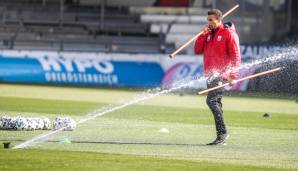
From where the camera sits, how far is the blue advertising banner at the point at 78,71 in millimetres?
36625

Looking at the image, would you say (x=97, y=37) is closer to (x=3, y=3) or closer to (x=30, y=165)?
(x=3, y=3)

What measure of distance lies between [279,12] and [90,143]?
27228 millimetres

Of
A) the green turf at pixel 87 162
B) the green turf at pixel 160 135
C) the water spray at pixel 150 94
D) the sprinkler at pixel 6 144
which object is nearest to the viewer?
the green turf at pixel 87 162

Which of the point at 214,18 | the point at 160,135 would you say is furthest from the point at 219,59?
the point at 160,135

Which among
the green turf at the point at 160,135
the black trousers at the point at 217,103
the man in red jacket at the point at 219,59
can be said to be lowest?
the green turf at the point at 160,135

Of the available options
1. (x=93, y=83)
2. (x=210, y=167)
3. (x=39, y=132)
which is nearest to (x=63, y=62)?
(x=93, y=83)

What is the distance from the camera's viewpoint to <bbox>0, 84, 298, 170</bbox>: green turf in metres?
13.3

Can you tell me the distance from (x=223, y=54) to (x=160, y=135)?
2.30 m

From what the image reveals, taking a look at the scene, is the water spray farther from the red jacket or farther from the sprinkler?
the red jacket

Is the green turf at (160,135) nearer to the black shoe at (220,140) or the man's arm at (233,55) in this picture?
the black shoe at (220,140)

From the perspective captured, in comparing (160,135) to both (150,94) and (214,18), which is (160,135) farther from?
(150,94)

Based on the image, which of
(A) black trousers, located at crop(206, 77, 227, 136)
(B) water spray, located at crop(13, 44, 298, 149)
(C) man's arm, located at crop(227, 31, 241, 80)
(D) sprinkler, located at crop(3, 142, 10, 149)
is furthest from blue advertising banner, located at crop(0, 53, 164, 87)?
(D) sprinkler, located at crop(3, 142, 10, 149)

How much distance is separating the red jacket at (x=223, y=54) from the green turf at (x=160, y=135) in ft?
4.16

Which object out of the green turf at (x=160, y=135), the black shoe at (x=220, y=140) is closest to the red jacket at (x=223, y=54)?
the black shoe at (x=220, y=140)
